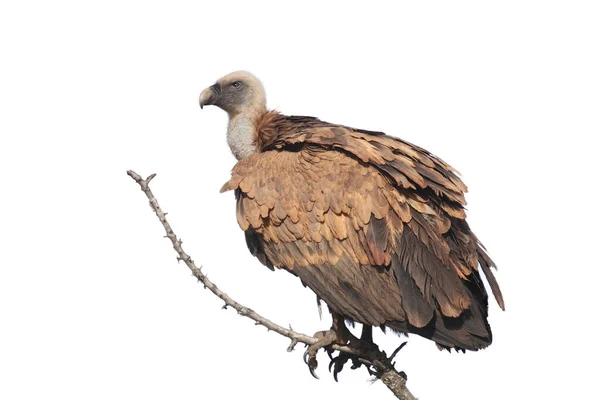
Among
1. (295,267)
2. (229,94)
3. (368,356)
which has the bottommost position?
(368,356)

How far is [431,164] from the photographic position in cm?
954

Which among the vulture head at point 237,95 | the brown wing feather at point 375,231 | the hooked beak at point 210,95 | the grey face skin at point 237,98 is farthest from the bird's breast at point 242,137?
the brown wing feather at point 375,231

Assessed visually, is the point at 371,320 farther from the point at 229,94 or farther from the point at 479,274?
the point at 229,94

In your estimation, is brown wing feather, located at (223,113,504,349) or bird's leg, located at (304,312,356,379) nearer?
brown wing feather, located at (223,113,504,349)

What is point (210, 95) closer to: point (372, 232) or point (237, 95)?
point (237, 95)

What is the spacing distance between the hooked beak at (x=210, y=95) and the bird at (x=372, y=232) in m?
1.34

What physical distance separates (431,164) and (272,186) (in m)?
1.42

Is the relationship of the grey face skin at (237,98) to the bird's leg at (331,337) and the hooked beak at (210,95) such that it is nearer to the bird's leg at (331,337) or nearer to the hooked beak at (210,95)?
the hooked beak at (210,95)

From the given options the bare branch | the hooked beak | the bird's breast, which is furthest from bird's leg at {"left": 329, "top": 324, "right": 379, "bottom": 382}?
the hooked beak

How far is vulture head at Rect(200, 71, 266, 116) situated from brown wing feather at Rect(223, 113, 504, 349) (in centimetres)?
136

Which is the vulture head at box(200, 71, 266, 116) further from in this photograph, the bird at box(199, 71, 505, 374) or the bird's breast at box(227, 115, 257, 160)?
the bird at box(199, 71, 505, 374)

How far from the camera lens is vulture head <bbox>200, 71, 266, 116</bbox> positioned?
10945mm

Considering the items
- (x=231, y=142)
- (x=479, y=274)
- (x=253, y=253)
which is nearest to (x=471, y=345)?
(x=479, y=274)

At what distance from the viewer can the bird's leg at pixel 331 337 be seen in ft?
32.3
